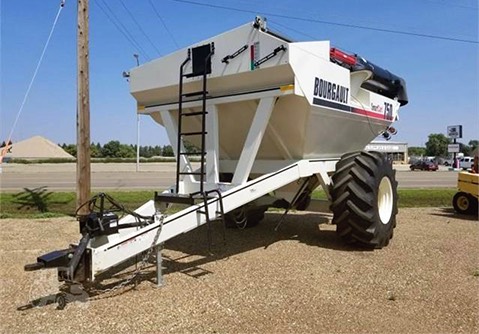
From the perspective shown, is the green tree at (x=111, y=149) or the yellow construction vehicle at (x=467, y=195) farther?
the green tree at (x=111, y=149)

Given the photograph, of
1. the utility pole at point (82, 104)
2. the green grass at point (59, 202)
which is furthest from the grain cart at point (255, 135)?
the green grass at point (59, 202)

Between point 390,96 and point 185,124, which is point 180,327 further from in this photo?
point 390,96

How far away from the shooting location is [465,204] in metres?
10.5

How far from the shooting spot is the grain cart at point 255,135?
16.1 feet

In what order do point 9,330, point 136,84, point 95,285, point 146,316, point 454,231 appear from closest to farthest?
point 9,330 < point 146,316 < point 95,285 < point 136,84 < point 454,231

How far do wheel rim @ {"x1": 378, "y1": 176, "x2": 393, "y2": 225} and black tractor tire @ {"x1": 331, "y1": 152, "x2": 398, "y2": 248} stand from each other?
376mm

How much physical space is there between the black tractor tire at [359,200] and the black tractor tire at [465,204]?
5175 millimetres

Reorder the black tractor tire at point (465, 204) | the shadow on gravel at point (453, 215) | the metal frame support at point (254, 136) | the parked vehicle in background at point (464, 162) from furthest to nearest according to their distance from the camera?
1. the parked vehicle in background at point (464, 162)
2. the black tractor tire at point (465, 204)
3. the shadow on gravel at point (453, 215)
4. the metal frame support at point (254, 136)

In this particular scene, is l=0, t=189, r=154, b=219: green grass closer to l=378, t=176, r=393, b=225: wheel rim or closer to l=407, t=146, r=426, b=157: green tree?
l=378, t=176, r=393, b=225: wheel rim

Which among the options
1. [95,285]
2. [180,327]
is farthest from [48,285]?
[180,327]

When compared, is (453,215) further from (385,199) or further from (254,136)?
(254,136)

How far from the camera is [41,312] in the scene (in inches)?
154

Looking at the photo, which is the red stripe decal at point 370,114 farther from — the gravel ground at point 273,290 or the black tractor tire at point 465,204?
the black tractor tire at point 465,204

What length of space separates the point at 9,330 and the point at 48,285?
122cm
